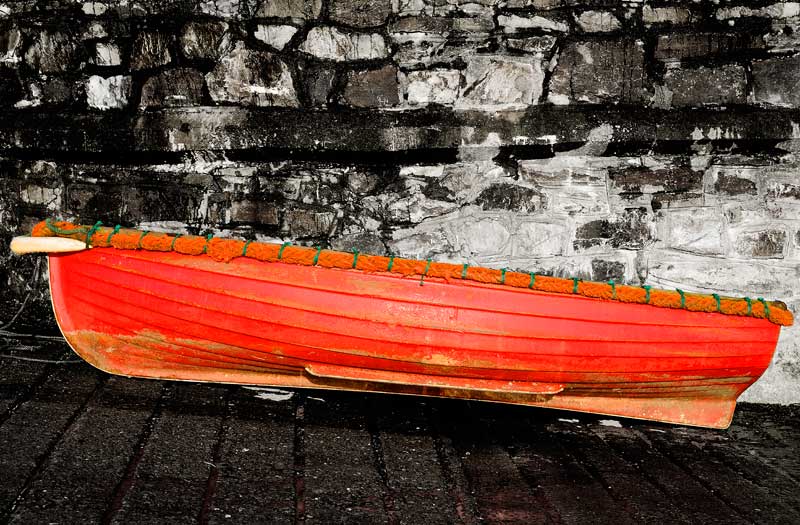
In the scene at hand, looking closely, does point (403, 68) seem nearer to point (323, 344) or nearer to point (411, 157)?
point (411, 157)

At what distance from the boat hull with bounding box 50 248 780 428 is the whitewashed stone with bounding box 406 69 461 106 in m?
1.00

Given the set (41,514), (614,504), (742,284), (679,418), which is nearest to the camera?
(41,514)

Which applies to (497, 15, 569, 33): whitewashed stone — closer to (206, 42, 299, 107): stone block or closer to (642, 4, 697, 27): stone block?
(642, 4, 697, 27): stone block

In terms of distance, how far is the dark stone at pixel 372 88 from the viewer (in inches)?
138

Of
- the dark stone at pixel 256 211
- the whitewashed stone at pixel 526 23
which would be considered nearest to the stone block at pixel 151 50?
the dark stone at pixel 256 211

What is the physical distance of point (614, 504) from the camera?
2451mm

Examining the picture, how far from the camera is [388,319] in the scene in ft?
9.91

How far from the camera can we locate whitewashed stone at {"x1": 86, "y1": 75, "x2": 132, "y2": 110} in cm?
363

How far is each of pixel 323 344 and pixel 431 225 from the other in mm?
904

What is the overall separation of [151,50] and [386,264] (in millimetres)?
1683

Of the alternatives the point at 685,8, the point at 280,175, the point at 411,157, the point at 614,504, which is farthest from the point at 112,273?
the point at 685,8

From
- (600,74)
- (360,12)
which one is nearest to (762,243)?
(600,74)

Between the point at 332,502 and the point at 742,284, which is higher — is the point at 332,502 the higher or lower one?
the lower one

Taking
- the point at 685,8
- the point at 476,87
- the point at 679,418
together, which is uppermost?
the point at 685,8
